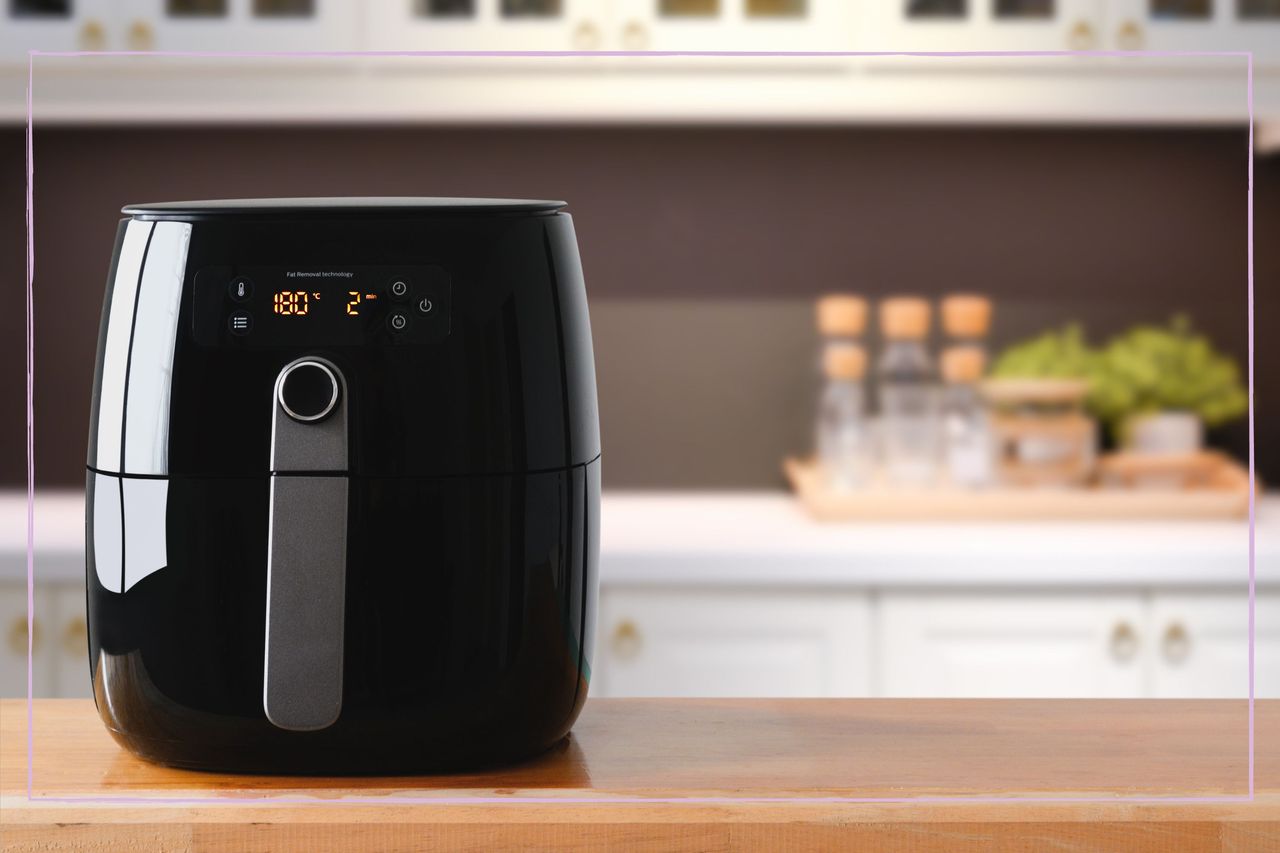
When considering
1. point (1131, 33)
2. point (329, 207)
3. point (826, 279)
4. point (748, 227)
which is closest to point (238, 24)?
point (748, 227)

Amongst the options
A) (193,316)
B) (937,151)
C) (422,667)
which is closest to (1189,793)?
(422,667)

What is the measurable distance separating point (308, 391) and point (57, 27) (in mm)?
1781

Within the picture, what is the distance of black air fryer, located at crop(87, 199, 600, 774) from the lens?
481 mm

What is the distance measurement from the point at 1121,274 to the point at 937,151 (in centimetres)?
36

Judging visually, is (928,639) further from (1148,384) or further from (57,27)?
(57,27)

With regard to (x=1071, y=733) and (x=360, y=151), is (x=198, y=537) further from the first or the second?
(x=360, y=151)

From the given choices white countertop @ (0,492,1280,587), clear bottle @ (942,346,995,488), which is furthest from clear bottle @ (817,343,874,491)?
white countertop @ (0,492,1280,587)

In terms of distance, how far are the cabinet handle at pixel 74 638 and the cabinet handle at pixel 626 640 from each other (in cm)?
63

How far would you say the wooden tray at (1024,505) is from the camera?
2035 mm

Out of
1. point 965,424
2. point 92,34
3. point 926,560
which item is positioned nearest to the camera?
point 926,560

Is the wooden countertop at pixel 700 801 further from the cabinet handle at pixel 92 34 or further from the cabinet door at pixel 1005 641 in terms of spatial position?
the cabinet handle at pixel 92 34

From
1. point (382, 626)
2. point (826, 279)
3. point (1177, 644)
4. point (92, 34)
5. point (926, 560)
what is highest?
point (92, 34)

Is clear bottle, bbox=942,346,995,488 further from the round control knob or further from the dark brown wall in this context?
the round control knob

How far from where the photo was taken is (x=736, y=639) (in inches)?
72.3
